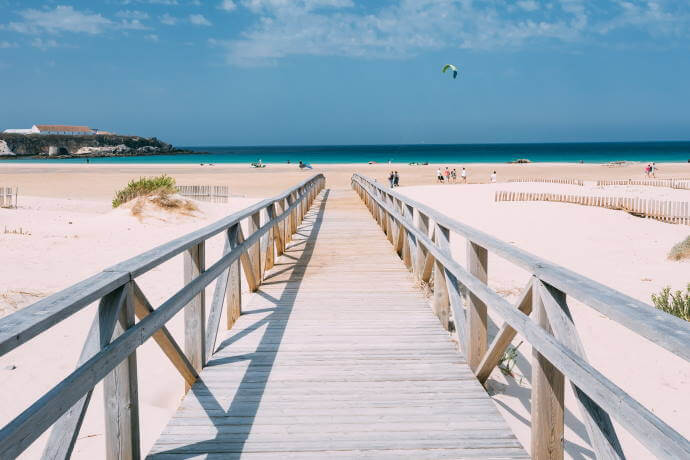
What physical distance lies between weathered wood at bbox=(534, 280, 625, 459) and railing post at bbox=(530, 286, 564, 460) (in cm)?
12

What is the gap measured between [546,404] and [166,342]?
6.98 ft

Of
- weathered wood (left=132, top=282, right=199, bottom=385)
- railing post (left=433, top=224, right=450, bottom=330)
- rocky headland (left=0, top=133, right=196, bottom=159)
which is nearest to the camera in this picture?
weathered wood (left=132, top=282, right=199, bottom=385)

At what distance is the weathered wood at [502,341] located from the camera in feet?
10.1

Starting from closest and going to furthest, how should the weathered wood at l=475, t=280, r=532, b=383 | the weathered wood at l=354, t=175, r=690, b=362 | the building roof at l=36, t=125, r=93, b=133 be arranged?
1. the weathered wood at l=354, t=175, r=690, b=362
2. the weathered wood at l=475, t=280, r=532, b=383
3. the building roof at l=36, t=125, r=93, b=133

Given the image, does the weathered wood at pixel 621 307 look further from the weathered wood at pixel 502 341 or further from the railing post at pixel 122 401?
the railing post at pixel 122 401

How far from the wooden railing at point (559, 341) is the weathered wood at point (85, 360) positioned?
186 centimetres

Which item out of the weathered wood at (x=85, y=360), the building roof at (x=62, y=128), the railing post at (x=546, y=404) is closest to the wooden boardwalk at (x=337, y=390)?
the railing post at (x=546, y=404)

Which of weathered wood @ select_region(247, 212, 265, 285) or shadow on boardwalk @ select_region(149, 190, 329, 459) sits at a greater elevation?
weathered wood @ select_region(247, 212, 265, 285)

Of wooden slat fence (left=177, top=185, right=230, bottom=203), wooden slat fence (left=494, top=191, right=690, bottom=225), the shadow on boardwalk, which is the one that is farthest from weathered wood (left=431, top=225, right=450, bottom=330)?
wooden slat fence (left=177, top=185, right=230, bottom=203)

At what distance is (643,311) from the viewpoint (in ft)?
6.58

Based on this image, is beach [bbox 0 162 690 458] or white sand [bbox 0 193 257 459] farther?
beach [bbox 0 162 690 458]

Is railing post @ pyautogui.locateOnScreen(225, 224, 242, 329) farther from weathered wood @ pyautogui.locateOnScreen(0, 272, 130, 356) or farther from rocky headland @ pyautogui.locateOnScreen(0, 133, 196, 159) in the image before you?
rocky headland @ pyautogui.locateOnScreen(0, 133, 196, 159)

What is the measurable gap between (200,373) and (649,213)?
17.6m

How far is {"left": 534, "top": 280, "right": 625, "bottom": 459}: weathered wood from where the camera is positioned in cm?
213
